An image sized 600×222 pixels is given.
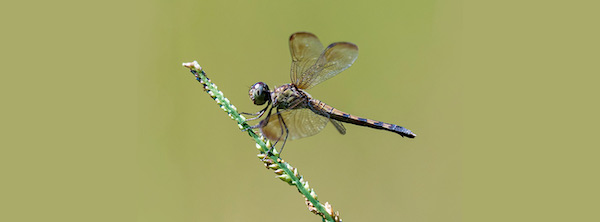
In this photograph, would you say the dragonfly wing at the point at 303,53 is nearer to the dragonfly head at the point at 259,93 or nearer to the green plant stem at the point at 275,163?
the dragonfly head at the point at 259,93

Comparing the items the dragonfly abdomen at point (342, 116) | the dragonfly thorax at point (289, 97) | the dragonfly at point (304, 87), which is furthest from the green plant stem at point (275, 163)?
the dragonfly abdomen at point (342, 116)

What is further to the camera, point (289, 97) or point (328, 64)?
point (328, 64)

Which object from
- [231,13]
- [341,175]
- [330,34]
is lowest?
[341,175]

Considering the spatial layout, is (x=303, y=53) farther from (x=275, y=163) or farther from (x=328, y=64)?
(x=275, y=163)

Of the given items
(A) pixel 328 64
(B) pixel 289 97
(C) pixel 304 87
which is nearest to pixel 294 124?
(B) pixel 289 97

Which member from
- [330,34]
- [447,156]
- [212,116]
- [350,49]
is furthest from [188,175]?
[447,156]

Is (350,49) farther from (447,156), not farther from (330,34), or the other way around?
(447,156)

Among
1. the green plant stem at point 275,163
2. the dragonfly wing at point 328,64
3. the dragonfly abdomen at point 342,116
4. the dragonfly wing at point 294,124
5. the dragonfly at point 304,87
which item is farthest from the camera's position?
the dragonfly abdomen at point 342,116

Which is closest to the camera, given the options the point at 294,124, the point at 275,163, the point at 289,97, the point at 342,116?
the point at 275,163
